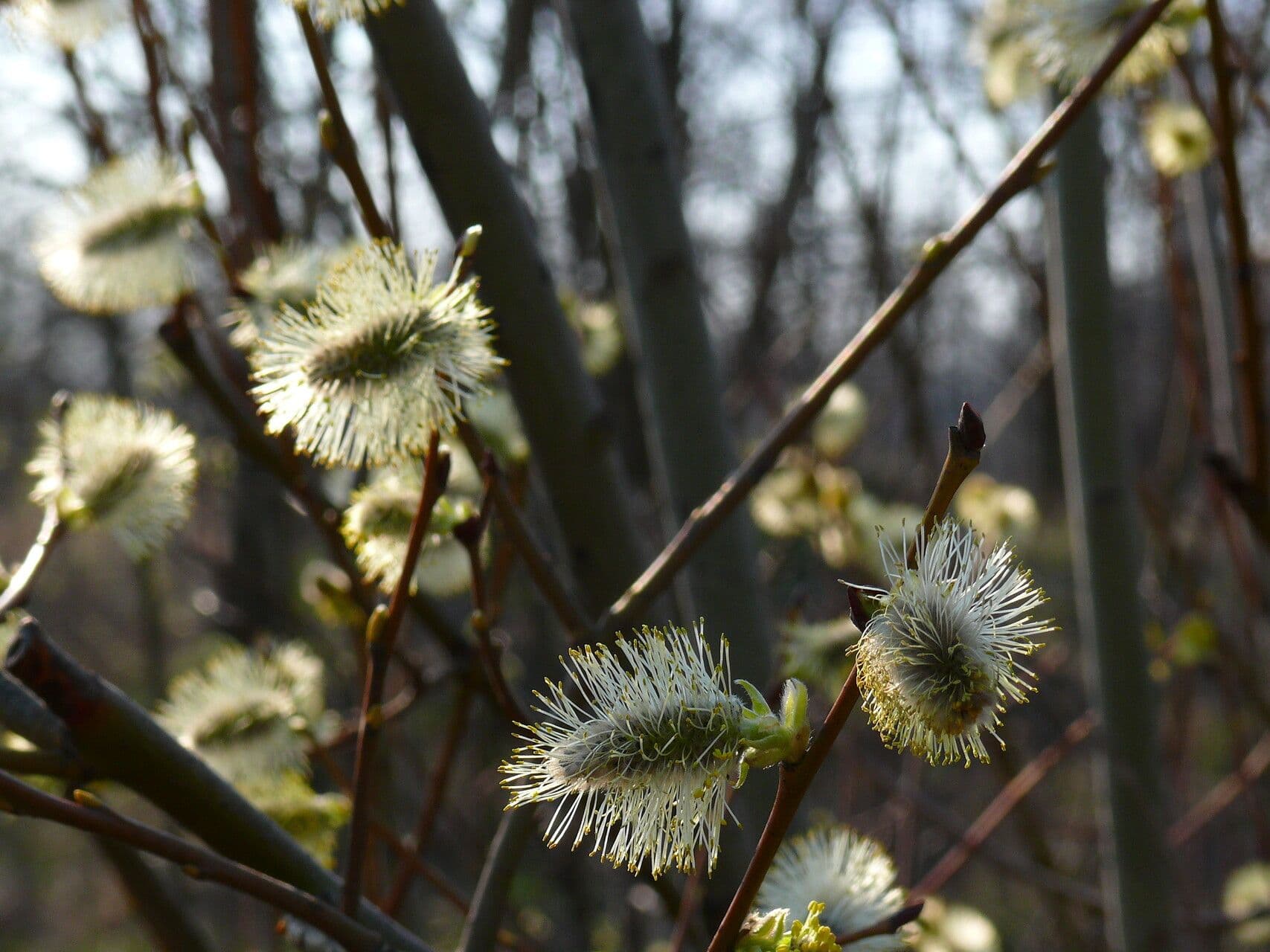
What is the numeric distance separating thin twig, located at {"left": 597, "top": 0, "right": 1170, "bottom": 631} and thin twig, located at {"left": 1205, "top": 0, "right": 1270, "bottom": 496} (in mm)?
Answer: 260

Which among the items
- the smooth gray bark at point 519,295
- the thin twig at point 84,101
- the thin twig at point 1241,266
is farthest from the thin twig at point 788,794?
the thin twig at point 84,101

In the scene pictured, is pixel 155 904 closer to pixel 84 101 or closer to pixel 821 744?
pixel 84 101

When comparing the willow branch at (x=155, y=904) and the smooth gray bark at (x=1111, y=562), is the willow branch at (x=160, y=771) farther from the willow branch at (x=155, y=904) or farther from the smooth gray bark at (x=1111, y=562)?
the smooth gray bark at (x=1111, y=562)

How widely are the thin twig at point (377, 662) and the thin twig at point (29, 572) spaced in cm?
31

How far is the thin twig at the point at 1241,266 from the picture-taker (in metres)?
1.23

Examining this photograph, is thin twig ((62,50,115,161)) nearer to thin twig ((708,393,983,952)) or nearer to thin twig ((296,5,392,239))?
thin twig ((296,5,392,239))

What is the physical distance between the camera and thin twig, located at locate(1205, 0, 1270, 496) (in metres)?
1.23

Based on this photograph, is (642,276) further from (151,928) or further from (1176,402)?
(1176,402)

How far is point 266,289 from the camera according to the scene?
1.33 meters

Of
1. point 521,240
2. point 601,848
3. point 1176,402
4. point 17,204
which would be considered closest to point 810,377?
point 1176,402

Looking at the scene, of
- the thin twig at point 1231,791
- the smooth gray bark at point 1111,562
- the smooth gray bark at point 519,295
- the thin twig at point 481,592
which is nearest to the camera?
the thin twig at point 481,592

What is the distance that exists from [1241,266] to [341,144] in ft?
3.73

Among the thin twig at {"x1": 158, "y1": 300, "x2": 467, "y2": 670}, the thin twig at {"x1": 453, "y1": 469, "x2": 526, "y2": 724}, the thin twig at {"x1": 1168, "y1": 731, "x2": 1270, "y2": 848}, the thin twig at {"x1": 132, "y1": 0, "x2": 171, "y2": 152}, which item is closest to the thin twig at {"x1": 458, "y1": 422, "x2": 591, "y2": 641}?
the thin twig at {"x1": 453, "y1": 469, "x2": 526, "y2": 724}

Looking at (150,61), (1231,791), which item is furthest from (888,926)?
(1231,791)
